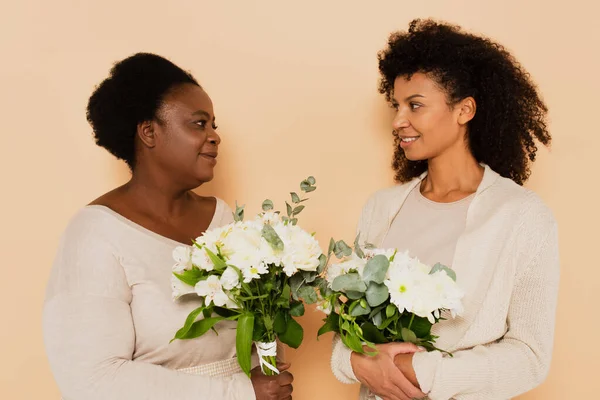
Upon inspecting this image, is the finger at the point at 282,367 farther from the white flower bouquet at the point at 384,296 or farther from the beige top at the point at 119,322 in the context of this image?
the white flower bouquet at the point at 384,296

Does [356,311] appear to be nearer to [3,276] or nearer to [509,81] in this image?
[509,81]

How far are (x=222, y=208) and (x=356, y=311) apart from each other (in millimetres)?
806

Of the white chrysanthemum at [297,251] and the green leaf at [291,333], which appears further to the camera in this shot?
the green leaf at [291,333]

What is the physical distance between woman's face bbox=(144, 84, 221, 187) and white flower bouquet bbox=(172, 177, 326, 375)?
37 centimetres

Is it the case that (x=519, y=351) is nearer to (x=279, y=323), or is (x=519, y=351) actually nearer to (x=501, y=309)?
(x=501, y=309)

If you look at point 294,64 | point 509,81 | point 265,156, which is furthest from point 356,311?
point 294,64

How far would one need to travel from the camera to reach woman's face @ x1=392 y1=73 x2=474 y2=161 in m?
1.93

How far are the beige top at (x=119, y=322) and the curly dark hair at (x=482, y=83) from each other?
105 centimetres

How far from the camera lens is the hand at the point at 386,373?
1610mm

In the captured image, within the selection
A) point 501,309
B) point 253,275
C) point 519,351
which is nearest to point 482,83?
point 501,309

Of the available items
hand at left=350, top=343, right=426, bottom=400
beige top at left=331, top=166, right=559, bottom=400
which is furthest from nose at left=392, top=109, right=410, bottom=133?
hand at left=350, top=343, right=426, bottom=400

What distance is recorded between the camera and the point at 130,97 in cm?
188

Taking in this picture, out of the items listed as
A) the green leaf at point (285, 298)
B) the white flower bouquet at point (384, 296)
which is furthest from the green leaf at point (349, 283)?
the green leaf at point (285, 298)

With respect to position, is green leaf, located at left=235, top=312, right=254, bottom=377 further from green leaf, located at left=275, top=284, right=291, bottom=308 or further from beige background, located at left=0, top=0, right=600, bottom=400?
beige background, located at left=0, top=0, right=600, bottom=400
